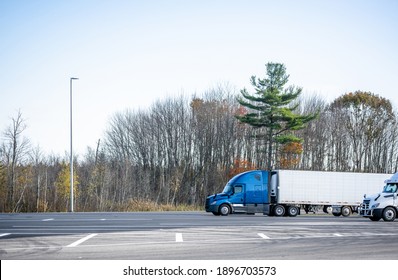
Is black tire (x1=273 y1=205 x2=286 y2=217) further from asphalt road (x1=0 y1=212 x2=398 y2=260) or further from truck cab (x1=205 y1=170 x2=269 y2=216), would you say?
asphalt road (x1=0 y1=212 x2=398 y2=260)

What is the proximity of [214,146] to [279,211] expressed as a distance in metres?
30.4

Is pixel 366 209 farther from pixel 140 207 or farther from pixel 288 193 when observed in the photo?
pixel 140 207

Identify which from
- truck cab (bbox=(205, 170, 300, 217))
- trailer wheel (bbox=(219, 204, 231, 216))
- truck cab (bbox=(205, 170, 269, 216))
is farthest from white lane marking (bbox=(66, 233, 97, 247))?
truck cab (bbox=(205, 170, 300, 217))

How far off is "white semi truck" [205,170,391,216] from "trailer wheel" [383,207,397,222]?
7.53 metres

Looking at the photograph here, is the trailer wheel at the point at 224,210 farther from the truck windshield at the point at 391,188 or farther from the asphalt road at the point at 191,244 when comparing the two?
the asphalt road at the point at 191,244

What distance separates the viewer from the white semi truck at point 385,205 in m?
29.7

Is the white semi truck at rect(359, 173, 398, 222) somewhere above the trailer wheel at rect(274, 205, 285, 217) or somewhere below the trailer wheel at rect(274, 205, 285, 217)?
above

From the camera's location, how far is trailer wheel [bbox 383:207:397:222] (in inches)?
1163

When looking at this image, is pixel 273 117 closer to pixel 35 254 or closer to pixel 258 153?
pixel 258 153

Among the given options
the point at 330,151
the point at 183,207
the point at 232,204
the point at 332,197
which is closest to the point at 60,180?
the point at 183,207

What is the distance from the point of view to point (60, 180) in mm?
52125

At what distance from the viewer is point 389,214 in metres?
29.8

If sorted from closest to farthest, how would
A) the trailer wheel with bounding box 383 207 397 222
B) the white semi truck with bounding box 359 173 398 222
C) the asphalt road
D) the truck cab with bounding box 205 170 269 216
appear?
the asphalt road → the trailer wheel with bounding box 383 207 397 222 → the white semi truck with bounding box 359 173 398 222 → the truck cab with bounding box 205 170 269 216

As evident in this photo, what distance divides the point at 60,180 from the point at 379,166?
1695 inches
